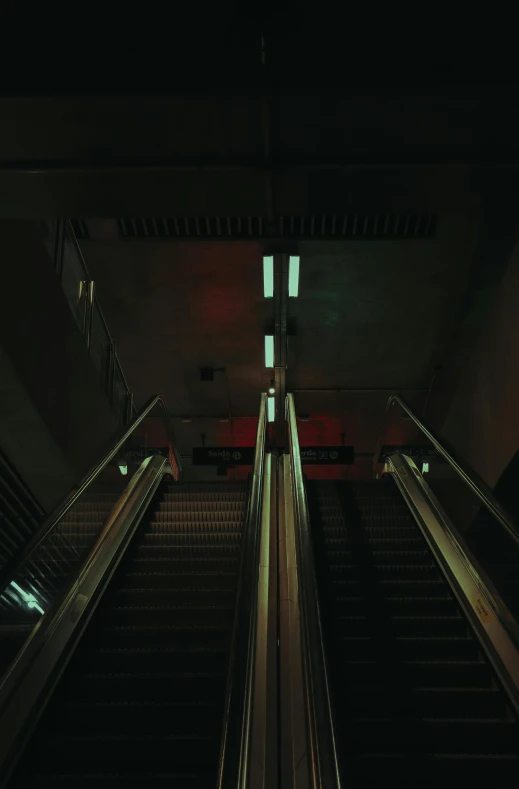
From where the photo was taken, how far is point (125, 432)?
4.98 meters

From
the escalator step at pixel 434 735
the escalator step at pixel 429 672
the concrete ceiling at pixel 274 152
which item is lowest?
the escalator step at pixel 434 735

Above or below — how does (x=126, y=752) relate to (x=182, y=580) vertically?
below

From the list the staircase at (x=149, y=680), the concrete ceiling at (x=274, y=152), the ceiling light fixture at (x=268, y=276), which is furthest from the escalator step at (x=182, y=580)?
the ceiling light fixture at (x=268, y=276)

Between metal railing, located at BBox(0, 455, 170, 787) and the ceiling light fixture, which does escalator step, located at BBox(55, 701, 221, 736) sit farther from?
the ceiling light fixture

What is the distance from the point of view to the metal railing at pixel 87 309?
6.95 m

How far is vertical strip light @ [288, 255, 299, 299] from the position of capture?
7.53 metres

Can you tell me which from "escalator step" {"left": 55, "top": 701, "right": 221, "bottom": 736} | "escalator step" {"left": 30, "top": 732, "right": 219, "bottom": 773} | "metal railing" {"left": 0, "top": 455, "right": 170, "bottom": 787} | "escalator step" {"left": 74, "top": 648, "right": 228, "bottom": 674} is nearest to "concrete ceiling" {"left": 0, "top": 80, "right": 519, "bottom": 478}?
"metal railing" {"left": 0, "top": 455, "right": 170, "bottom": 787}

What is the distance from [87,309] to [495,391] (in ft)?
17.5

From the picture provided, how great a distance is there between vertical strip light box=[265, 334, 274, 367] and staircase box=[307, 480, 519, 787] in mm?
4934

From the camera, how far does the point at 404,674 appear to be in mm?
2906

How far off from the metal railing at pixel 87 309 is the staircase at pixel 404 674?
4535 millimetres

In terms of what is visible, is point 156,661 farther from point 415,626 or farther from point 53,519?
point 415,626

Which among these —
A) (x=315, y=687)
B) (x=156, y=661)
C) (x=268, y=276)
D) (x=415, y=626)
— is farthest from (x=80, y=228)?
(x=315, y=687)

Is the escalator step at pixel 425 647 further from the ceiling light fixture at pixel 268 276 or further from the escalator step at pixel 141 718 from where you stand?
the ceiling light fixture at pixel 268 276
